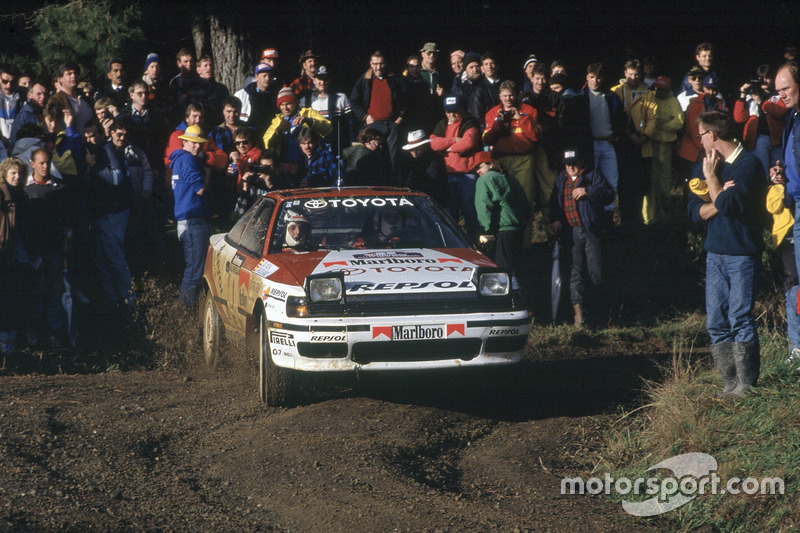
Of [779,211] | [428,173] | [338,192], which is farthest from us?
[428,173]

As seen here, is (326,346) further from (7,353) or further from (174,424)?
(7,353)

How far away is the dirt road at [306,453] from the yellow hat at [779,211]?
2.89 metres

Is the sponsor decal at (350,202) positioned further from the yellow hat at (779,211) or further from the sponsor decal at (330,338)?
the yellow hat at (779,211)

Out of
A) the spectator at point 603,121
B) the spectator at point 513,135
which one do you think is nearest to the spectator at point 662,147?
the spectator at point 603,121

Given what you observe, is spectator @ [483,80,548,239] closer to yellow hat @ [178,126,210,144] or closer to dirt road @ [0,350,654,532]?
yellow hat @ [178,126,210,144]

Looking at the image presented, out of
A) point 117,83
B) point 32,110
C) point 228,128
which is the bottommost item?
point 228,128

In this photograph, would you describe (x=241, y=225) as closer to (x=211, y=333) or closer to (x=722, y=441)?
(x=211, y=333)

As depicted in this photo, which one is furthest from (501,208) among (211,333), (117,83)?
(117,83)

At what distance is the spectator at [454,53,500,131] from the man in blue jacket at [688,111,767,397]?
5.64 metres

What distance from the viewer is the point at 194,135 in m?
11.2

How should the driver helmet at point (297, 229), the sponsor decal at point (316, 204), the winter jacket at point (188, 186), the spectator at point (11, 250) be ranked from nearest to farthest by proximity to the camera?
the driver helmet at point (297, 229) → the sponsor decal at point (316, 204) → the spectator at point (11, 250) → the winter jacket at point (188, 186)

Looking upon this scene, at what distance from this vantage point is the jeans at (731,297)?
21.9 ft

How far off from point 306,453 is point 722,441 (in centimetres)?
261

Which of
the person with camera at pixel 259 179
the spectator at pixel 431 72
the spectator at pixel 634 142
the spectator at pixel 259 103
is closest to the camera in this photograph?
the person with camera at pixel 259 179
